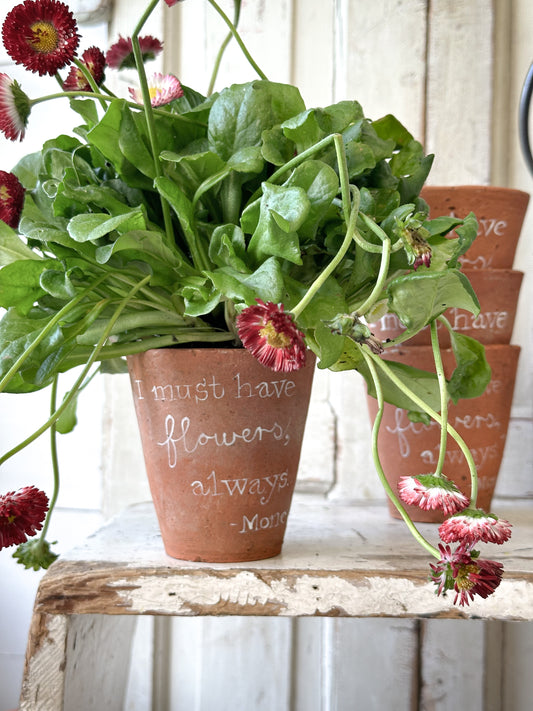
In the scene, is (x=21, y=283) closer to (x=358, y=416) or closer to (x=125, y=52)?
(x=125, y=52)

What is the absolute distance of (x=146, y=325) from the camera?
1.74 feet

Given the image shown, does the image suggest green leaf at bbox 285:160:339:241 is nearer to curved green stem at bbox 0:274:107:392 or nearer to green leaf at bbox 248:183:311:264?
green leaf at bbox 248:183:311:264

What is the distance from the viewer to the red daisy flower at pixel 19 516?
1.28 ft

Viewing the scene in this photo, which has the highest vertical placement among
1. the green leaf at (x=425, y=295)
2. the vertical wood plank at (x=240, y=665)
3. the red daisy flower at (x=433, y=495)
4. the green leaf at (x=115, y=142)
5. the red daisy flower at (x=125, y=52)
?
the red daisy flower at (x=125, y=52)

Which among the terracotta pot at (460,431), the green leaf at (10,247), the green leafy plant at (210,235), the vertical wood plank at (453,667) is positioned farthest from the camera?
the vertical wood plank at (453,667)

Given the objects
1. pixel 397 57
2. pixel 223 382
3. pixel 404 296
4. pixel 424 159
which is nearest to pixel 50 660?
pixel 223 382

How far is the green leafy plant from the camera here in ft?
1.44

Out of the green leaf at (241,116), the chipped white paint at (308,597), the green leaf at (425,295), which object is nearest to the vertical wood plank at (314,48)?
the green leaf at (241,116)

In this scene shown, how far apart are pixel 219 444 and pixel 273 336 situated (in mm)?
192

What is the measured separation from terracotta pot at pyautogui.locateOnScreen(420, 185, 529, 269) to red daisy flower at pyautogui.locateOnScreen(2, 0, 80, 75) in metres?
0.39

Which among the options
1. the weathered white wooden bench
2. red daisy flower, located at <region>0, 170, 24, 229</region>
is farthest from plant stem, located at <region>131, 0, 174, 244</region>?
the weathered white wooden bench

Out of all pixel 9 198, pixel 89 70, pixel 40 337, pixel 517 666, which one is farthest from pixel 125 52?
pixel 517 666

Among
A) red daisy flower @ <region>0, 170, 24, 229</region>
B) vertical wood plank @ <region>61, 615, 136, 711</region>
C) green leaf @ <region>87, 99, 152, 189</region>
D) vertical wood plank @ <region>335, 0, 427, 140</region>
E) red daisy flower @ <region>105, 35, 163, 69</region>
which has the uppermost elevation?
vertical wood plank @ <region>335, 0, 427, 140</region>

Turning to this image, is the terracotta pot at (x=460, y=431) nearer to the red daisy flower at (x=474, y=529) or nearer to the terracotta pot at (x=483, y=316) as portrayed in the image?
the terracotta pot at (x=483, y=316)
